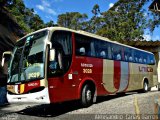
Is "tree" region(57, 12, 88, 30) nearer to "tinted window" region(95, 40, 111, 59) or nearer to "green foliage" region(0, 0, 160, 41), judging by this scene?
"green foliage" region(0, 0, 160, 41)

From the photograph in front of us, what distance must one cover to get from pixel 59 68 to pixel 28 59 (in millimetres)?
1202

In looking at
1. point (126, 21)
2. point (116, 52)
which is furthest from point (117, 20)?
point (116, 52)

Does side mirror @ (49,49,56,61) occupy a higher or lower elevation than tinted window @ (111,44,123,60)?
lower

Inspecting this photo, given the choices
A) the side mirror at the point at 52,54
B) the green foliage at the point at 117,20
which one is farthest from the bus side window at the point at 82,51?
the green foliage at the point at 117,20

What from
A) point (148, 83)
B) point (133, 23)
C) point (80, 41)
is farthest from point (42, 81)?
point (133, 23)

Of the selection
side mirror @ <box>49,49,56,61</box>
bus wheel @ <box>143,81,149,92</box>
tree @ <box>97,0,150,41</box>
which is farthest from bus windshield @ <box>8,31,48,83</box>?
tree @ <box>97,0,150,41</box>

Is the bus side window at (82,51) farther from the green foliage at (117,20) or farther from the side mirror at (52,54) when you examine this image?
the green foliage at (117,20)

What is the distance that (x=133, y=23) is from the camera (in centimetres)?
4503

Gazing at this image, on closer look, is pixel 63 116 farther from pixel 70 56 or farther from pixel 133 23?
pixel 133 23

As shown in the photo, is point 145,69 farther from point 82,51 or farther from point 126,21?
point 126,21

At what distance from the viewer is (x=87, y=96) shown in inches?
496

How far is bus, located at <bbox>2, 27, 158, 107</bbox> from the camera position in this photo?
10.4 m

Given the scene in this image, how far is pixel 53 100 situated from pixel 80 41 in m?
3.28

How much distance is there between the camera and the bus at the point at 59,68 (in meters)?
10.4
